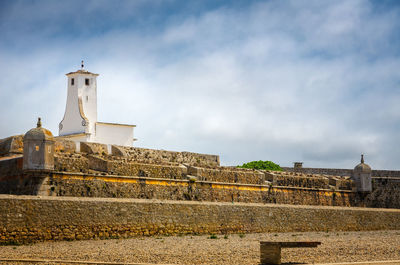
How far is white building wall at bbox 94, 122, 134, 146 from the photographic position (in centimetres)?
3594

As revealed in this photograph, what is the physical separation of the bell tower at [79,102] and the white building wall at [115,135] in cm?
132

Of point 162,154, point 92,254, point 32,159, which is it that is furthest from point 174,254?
point 162,154

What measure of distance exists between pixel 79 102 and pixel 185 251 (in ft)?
78.5

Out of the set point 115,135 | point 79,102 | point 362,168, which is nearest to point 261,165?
point 362,168

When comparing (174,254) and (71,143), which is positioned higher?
(71,143)

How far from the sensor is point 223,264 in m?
13.8

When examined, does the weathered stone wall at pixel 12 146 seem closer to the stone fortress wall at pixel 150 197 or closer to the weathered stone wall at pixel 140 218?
the stone fortress wall at pixel 150 197

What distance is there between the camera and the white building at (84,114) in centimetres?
3656

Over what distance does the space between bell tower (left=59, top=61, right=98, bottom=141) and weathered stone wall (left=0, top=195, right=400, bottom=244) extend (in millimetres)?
16079

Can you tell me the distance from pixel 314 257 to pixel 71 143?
12082 mm

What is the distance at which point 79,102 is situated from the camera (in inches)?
1513

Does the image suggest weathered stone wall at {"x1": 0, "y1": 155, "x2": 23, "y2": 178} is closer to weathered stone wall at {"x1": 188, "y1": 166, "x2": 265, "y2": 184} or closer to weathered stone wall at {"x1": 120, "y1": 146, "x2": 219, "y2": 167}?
weathered stone wall at {"x1": 120, "y1": 146, "x2": 219, "y2": 167}

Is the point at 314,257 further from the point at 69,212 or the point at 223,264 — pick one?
the point at 69,212

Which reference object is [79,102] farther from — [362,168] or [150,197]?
[362,168]
